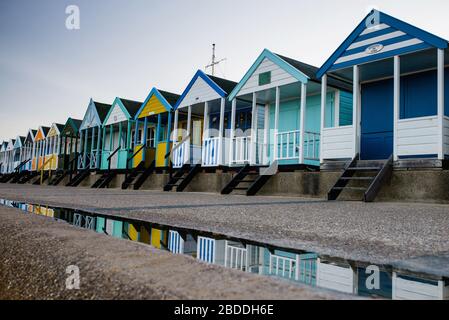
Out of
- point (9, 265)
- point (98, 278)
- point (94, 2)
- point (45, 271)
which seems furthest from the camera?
point (94, 2)

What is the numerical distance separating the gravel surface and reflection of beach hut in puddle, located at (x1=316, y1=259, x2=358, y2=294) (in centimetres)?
22

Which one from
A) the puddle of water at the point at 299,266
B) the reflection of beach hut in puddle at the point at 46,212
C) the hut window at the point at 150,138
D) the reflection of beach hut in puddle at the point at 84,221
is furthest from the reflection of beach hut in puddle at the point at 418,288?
the hut window at the point at 150,138

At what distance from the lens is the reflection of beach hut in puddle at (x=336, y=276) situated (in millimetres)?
1431

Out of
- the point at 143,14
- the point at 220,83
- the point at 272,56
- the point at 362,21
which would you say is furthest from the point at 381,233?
the point at 220,83

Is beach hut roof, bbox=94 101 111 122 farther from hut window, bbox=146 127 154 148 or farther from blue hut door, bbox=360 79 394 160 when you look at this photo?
blue hut door, bbox=360 79 394 160

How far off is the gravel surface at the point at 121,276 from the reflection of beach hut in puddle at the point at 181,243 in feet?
0.87

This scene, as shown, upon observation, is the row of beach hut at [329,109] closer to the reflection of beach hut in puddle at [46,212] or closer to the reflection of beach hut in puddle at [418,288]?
the reflection of beach hut in puddle at [46,212]

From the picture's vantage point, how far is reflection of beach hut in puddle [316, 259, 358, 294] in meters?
1.43

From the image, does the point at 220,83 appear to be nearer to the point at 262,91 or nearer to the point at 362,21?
the point at 262,91

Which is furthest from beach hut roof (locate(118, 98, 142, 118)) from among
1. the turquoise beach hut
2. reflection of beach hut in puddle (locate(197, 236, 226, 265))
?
reflection of beach hut in puddle (locate(197, 236, 226, 265))

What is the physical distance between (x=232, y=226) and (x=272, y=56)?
8902 mm

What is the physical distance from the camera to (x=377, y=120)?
10.5 meters

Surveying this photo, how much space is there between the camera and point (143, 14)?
10.7m

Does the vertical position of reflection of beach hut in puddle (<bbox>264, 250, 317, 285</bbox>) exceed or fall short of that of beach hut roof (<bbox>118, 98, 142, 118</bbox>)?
it falls short
